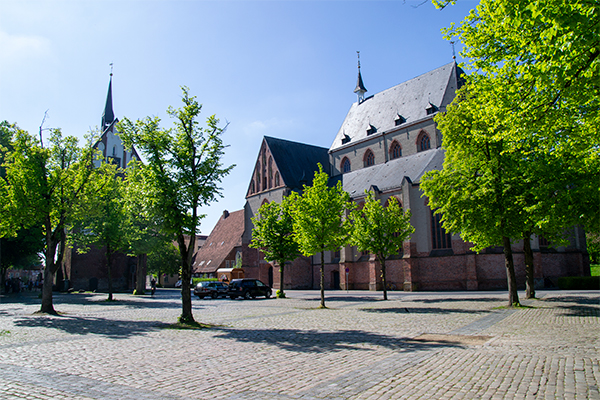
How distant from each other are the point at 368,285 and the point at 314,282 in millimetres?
8061

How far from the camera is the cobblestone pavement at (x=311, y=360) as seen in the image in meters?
5.71

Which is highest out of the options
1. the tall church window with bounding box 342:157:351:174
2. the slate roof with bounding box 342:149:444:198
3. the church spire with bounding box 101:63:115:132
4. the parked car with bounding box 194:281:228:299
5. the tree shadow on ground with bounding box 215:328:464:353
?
the church spire with bounding box 101:63:115:132

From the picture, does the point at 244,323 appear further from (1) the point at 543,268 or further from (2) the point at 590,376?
(1) the point at 543,268

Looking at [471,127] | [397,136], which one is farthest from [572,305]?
[397,136]

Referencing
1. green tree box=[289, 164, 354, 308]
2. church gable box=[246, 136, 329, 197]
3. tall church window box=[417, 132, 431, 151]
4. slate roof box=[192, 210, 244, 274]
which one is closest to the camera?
green tree box=[289, 164, 354, 308]

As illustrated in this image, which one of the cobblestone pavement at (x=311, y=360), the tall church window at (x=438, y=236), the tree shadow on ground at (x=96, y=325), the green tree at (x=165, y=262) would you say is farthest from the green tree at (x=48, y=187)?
the green tree at (x=165, y=262)

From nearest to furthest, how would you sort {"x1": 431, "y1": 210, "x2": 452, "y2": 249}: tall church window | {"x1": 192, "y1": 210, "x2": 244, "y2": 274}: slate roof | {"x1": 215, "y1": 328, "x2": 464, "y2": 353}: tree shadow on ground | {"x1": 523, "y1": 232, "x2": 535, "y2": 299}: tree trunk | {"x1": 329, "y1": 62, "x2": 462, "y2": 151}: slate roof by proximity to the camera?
{"x1": 215, "y1": 328, "x2": 464, "y2": 353}: tree shadow on ground
{"x1": 523, "y1": 232, "x2": 535, "y2": 299}: tree trunk
{"x1": 431, "y1": 210, "x2": 452, "y2": 249}: tall church window
{"x1": 329, "y1": 62, "x2": 462, "y2": 151}: slate roof
{"x1": 192, "y1": 210, "x2": 244, "y2": 274}: slate roof

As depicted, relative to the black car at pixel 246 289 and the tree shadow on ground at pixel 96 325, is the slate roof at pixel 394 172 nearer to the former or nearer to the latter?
the black car at pixel 246 289

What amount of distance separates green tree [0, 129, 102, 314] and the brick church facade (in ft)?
73.0

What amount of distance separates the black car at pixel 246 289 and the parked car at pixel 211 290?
1.07m

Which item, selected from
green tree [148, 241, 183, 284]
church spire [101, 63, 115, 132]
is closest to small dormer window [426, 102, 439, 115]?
green tree [148, 241, 183, 284]

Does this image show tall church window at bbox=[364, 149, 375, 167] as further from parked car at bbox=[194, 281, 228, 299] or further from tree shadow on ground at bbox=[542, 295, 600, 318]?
tree shadow on ground at bbox=[542, 295, 600, 318]

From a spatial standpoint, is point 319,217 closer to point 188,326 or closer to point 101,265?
point 188,326

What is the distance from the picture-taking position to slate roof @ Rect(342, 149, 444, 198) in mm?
36509
